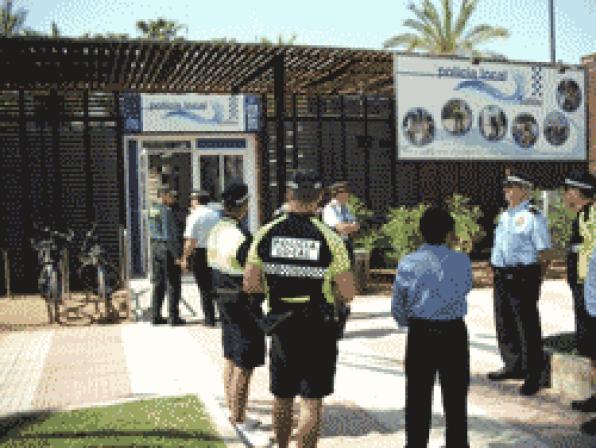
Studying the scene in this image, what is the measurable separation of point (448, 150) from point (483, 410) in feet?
34.4

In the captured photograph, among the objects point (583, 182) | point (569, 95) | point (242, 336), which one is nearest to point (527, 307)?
point (583, 182)

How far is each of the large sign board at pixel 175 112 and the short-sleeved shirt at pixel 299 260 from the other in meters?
10.7

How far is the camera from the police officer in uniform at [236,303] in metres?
4.84

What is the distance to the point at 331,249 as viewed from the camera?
3854mm

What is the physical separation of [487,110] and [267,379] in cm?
1098

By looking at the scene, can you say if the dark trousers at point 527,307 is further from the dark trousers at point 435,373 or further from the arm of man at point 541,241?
the dark trousers at point 435,373

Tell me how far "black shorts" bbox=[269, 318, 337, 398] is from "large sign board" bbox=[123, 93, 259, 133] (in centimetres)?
1086

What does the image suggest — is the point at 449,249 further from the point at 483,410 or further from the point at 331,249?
the point at 483,410

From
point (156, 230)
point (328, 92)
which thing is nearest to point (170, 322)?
point (156, 230)

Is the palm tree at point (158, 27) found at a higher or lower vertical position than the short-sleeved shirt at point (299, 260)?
higher

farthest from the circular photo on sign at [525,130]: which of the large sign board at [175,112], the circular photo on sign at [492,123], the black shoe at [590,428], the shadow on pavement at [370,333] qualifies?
the black shoe at [590,428]

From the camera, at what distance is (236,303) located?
493cm

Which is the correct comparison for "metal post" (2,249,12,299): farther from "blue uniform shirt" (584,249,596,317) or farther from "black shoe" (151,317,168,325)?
"blue uniform shirt" (584,249,596,317)

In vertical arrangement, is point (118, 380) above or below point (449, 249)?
below
